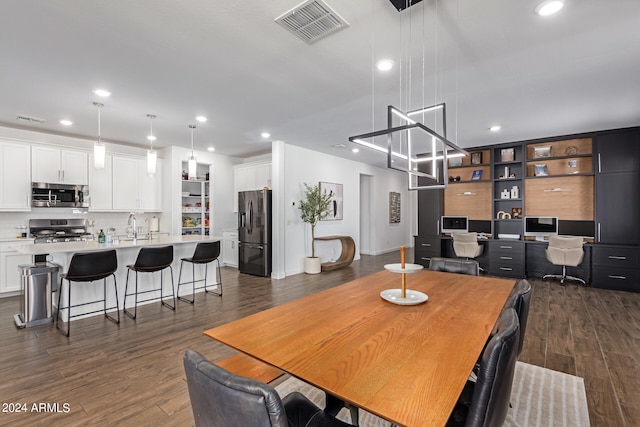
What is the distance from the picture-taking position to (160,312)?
13.0 feet

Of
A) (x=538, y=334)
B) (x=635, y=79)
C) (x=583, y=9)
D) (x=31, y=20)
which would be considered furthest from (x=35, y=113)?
(x=635, y=79)

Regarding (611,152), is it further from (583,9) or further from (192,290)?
(192,290)

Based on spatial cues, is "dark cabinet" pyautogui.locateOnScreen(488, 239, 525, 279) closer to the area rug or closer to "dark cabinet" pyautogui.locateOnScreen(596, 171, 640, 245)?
"dark cabinet" pyautogui.locateOnScreen(596, 171, 640, 245)

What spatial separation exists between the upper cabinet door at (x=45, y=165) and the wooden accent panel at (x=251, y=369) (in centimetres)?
553

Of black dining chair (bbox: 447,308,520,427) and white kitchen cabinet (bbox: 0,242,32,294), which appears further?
white kitchen cabinet (bbox: 0,242,32,294)

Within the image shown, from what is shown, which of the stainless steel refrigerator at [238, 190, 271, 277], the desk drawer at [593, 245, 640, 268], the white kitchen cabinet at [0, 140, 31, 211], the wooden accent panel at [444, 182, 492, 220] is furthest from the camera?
the wooden accent panel at [444, 182, 492, 220]

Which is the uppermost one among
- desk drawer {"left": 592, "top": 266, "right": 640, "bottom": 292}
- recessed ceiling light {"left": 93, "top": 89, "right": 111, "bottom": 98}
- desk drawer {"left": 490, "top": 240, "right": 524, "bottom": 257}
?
recessed ceiling light {"left": 93, "top": 89, "right": 111, "bottom": 98}

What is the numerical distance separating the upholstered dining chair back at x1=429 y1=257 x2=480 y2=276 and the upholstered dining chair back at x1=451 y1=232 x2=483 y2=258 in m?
3.15

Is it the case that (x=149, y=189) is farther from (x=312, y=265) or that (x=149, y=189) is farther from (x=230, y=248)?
(x=312, y=265)

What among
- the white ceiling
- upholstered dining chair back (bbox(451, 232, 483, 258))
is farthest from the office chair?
the white ceiling

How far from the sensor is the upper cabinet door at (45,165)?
4992mm

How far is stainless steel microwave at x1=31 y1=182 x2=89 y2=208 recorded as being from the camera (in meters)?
4.98

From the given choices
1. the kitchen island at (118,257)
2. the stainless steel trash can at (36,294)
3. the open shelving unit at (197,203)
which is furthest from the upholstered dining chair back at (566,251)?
the stainless steel trash can at (36,294)

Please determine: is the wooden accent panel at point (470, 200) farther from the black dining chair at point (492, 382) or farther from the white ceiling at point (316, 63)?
the black dining chair at point (492, 382)
